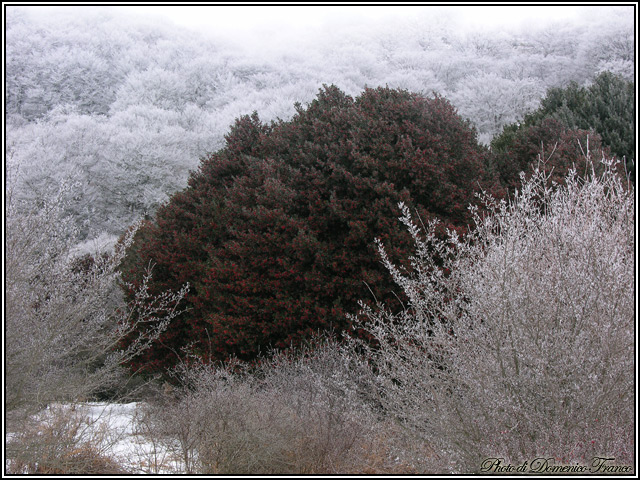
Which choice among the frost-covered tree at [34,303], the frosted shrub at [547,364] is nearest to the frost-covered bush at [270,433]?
the frosted shrub at [547,364]

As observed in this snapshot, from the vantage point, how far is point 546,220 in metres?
3.42

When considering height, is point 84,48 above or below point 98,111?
above

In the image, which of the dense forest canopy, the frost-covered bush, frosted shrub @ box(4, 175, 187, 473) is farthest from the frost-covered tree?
the dense forest canopy

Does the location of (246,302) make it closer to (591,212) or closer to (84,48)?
(591,212)

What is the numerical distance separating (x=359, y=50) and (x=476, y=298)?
77.5ft

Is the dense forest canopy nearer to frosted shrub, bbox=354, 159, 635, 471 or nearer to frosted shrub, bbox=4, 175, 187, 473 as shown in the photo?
frosted shrub, bbox=4, 175, 187, 473

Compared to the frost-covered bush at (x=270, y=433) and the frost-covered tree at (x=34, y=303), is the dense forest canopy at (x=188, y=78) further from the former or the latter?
the frost-covered bush at (x=270, y=433)

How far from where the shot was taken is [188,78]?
71.1 ft

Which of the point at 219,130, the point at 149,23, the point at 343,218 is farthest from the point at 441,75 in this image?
the point at 343,218

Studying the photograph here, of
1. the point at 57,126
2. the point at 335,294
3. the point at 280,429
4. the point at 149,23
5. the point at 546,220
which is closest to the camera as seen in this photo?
the point at 546,220

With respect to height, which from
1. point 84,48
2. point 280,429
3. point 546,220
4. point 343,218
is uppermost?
point 84,48

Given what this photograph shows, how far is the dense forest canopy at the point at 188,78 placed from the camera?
628 inches

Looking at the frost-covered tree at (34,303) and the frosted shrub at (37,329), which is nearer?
the frosted shrub at (37,329)

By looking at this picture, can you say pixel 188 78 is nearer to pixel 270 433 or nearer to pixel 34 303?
pixel 34 303
